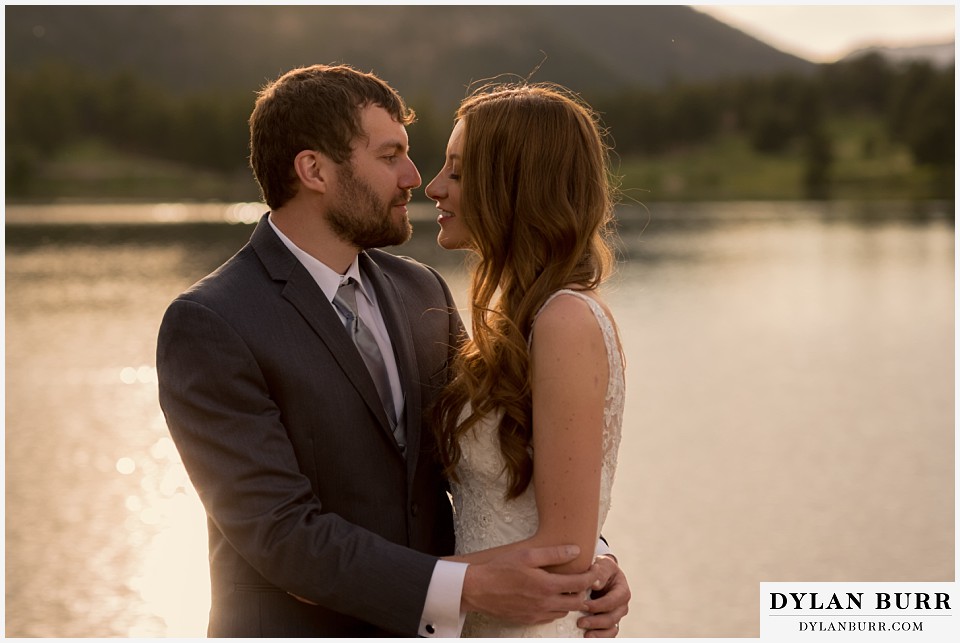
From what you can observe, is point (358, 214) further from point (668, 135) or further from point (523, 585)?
point (668, 135)

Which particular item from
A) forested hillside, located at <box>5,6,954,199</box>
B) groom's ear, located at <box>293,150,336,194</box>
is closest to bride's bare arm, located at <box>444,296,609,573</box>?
groom's ear, located at <box>293,150,336,194</box>

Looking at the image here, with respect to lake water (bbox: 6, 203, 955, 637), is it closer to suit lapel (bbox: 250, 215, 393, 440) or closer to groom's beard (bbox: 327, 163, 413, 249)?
groom's beard (bbox: 327, 163, 413, 249)

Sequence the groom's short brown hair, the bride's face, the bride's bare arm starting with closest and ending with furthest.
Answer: the bride's bare arm, the bride's face, the groom's short brown hair

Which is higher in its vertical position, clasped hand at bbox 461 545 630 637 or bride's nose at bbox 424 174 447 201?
bride's nose at bbox 424 174 447 201

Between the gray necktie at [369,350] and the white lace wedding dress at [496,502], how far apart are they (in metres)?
0.25

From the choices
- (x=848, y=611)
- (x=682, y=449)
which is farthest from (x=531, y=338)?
(x=682, y=449)

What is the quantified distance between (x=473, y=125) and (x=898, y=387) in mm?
24443

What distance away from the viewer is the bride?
3229mm

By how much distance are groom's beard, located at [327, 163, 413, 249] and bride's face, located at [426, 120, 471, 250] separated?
13 centimetres

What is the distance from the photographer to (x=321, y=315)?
136 inches

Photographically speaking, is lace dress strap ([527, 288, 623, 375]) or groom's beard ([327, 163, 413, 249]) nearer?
lace dress strap ([527, 288, 623, 375])

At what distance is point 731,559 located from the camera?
1594 centimetres

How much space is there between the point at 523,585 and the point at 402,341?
882 mm

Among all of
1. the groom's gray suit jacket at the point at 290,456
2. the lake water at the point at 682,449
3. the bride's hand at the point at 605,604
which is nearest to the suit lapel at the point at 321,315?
the groom's gray suit jacket at the point at 290,456
